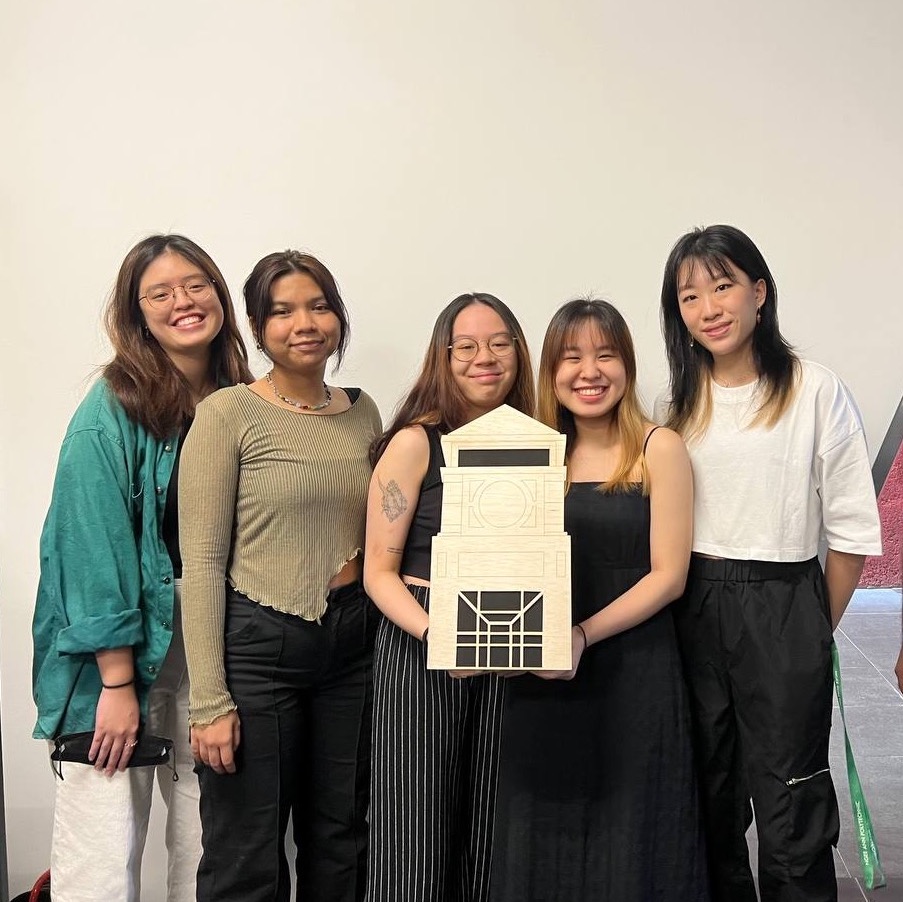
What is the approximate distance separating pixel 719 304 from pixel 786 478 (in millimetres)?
383

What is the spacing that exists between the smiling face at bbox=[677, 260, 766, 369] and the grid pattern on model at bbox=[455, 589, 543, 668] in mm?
666

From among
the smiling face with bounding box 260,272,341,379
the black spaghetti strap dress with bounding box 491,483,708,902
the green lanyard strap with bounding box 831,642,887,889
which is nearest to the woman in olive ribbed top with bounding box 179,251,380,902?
the smiling face with bounding box 260,272,341,379

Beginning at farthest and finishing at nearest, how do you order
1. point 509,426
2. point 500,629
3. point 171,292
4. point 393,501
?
point 171,292 < point 393,501 < point 509,426 < point 500,629

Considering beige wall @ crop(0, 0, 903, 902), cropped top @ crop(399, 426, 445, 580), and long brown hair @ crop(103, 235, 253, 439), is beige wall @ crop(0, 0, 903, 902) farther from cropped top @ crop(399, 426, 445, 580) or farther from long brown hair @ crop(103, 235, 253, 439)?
cropped top @ crop(399, 426, 445, 580)

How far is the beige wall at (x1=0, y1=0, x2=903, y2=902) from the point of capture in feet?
7.47

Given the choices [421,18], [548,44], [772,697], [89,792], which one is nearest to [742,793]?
[772,697]

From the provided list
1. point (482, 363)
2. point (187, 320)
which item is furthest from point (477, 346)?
point (187, 320)

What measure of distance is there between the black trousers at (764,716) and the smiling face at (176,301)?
118 cm

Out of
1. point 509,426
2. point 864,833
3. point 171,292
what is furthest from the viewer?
point 864,833

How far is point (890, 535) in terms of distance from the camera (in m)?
2.42

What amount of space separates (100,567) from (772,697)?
1.39 meters

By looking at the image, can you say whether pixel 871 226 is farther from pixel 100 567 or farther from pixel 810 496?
pixel 100 567

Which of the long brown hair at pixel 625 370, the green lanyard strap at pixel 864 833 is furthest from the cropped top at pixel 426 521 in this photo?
the green lanyard strap at pixel 864 833

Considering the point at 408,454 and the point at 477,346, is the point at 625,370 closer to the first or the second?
the point at 477,346
